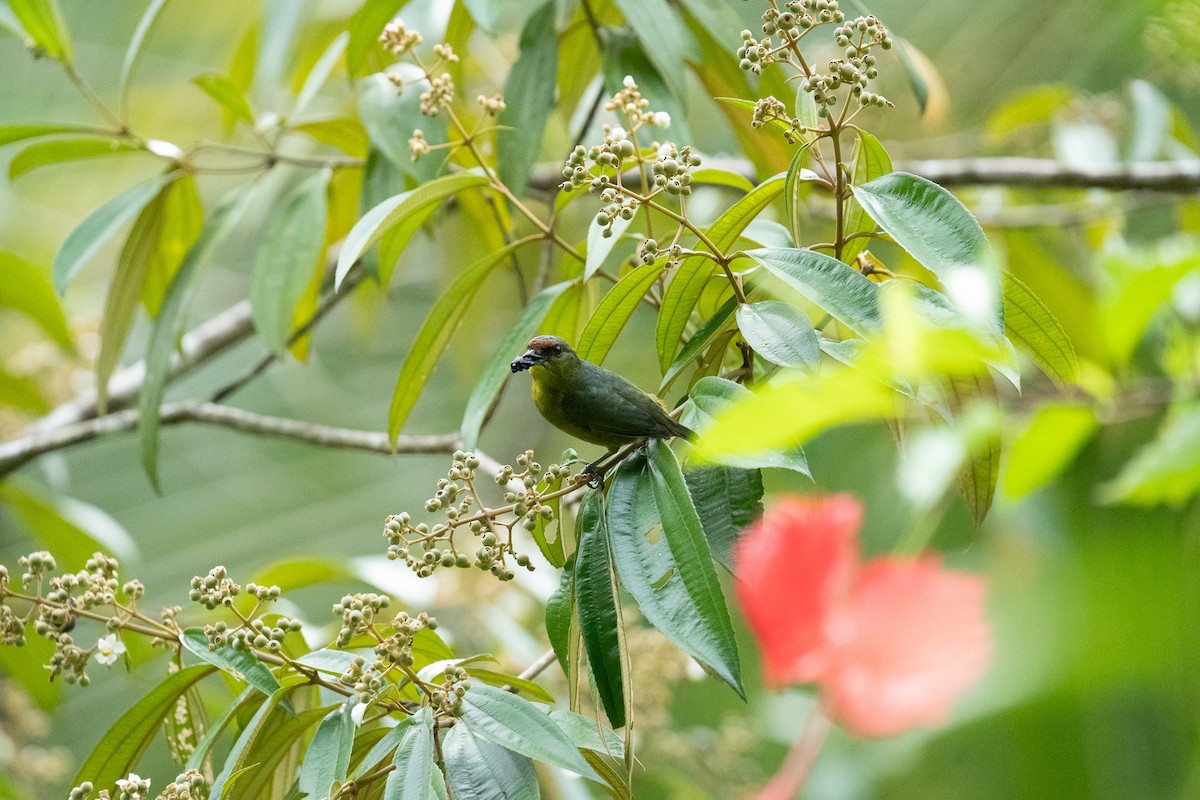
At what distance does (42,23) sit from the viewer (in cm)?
134

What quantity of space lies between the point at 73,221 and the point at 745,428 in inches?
144

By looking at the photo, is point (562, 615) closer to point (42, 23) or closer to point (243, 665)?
point (243, 665)

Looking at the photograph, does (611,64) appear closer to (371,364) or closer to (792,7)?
(792,7)

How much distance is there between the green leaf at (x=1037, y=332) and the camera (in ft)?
2.60

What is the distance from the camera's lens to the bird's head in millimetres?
945

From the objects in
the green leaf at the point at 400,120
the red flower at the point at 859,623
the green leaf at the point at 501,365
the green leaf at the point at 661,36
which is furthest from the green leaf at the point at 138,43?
the red flower at the point at 859,623

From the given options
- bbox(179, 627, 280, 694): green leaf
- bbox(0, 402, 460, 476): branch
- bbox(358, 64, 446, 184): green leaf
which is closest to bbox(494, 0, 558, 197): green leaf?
bbox(358, 64, 446, 184): green leaf

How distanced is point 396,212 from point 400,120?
30 centimetres

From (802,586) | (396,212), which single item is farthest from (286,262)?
(802,586)

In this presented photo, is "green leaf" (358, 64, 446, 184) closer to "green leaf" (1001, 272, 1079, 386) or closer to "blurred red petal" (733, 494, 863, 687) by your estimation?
"green leaf" (1001, 272, 1079, 386)

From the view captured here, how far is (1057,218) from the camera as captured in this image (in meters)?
2.12

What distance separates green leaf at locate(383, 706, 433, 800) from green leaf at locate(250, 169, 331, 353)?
646 millimetres

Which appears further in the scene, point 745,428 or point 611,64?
point 611,64

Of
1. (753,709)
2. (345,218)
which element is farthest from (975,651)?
(753,709)
